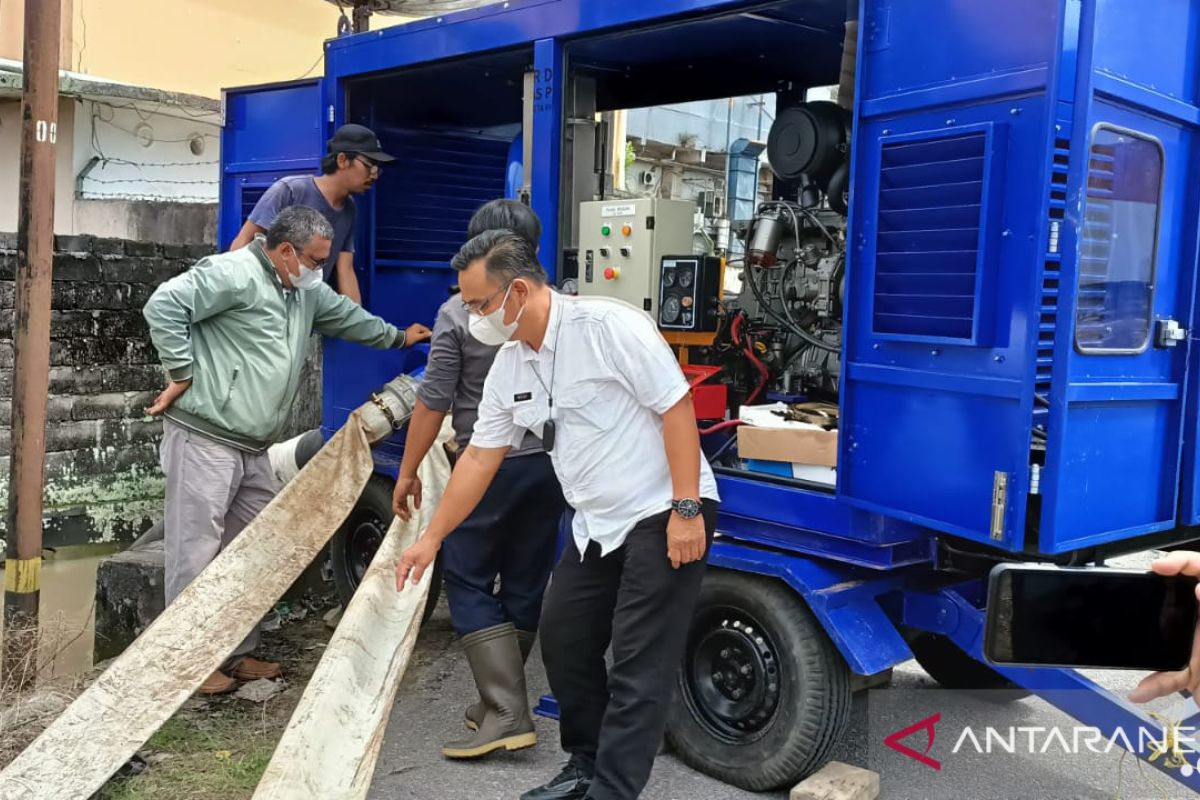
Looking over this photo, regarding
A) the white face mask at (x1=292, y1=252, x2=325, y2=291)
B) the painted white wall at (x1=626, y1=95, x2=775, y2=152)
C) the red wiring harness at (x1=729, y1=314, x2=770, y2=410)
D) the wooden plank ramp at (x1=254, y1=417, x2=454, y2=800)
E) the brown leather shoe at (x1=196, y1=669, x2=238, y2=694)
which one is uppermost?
the painted white wall at (x1=626, y1=95, x2=775, y2=152)

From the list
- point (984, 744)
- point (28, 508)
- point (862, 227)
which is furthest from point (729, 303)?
point (28, 508)

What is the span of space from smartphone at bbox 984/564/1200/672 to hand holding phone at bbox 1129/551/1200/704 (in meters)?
0.01

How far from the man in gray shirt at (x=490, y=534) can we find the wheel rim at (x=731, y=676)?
63 cm

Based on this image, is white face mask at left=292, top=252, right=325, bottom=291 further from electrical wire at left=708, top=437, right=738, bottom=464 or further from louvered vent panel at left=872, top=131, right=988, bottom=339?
louvered vent panel at left=872, top=131, right=988, bottom=339

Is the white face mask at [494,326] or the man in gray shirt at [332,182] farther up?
the man in gray shirt at [332,182]

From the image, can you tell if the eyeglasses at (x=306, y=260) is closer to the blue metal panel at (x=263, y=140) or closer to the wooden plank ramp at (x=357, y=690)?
the wooden plank ramp at (x=357, y=690)

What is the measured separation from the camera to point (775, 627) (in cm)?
370

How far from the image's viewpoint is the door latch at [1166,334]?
346cm

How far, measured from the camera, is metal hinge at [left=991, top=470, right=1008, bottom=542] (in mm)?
3150

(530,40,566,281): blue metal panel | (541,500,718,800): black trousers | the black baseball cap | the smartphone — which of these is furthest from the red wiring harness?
the smartphone

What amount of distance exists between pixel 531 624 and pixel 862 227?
6.43 ft

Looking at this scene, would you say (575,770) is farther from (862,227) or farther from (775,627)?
(862,227)

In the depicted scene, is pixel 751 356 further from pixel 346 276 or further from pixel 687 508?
pixel 346 276

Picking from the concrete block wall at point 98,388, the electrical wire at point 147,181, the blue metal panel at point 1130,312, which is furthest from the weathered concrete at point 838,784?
the electrical wire at point 147,181
